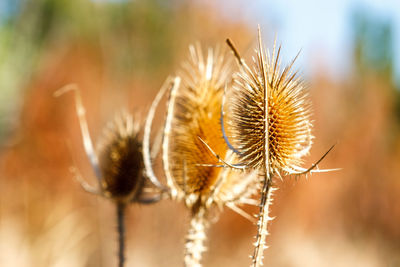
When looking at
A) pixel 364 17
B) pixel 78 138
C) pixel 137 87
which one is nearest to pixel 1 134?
pixel 78 138

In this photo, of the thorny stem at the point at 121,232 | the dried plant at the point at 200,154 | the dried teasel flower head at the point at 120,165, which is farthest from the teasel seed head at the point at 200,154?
the thorny stem at the point at 121,232

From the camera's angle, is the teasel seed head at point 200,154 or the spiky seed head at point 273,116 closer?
the spiky seed head at point 273,116

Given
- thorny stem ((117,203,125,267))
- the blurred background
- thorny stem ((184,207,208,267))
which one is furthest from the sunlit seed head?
the blurred background

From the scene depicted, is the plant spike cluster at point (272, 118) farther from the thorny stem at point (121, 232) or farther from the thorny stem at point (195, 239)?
the thorny stem at point (121, 232)

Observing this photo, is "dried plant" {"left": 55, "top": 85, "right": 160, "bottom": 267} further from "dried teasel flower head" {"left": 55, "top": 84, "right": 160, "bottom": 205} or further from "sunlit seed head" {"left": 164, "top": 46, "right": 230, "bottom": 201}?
"sunlit seed head" {"left": 164, "top": 46, "right": 230, "bottom": 201}

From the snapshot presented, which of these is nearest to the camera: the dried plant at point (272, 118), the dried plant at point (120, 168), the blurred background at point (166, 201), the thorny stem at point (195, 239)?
the dried plant at point (272, 118)

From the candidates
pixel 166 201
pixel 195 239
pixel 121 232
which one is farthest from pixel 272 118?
pixel 166 201

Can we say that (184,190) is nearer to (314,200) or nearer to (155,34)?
(314,200)

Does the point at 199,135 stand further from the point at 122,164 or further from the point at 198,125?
the point at 122,164
